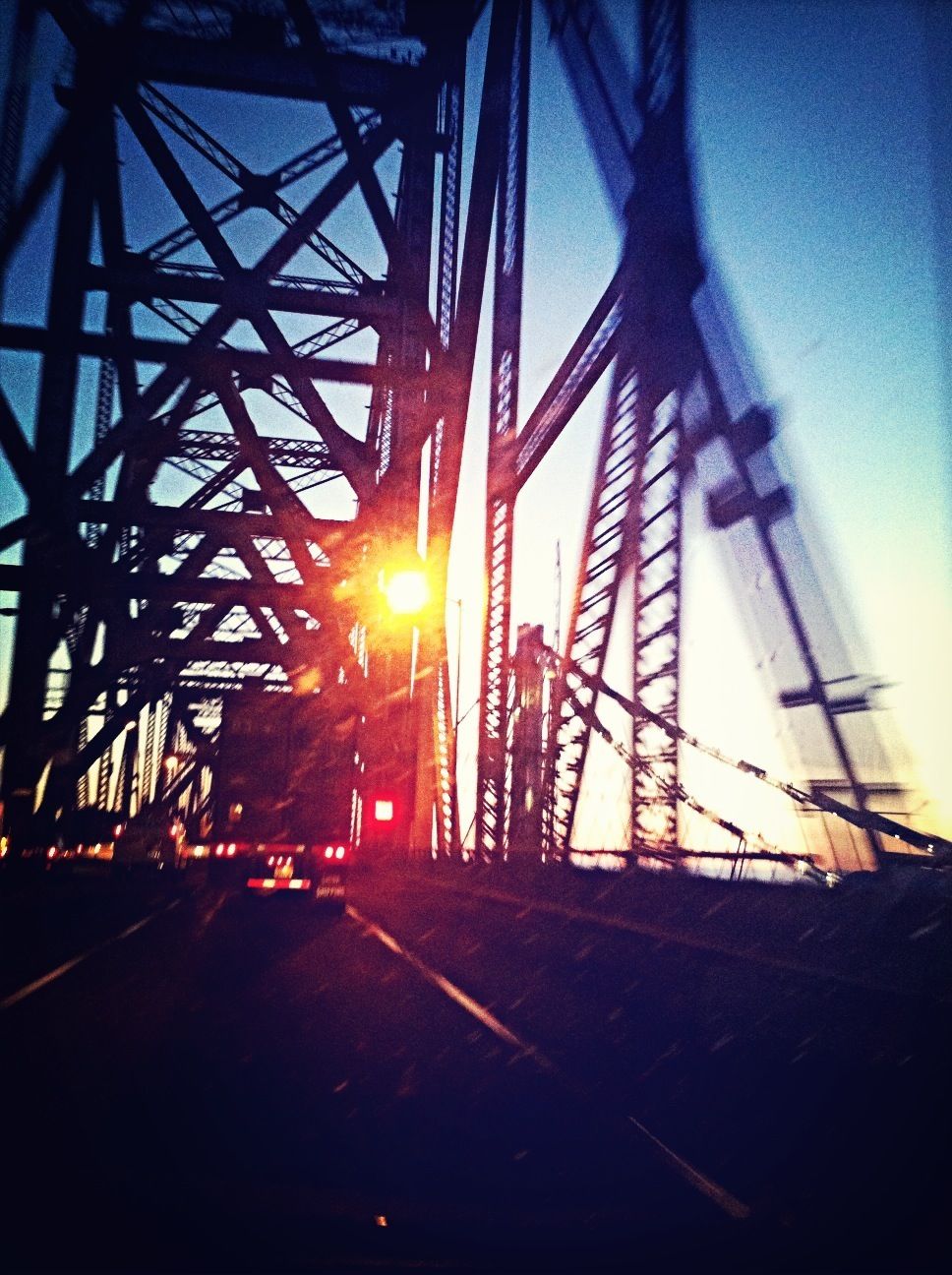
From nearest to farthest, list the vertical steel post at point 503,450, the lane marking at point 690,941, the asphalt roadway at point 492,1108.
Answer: the asphalt roadway at point 492,1108, the lane marking at point 690,941, the vertical steel post at point 503,450

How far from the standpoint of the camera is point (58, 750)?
25.6m

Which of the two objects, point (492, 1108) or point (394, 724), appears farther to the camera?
point (394, 724)

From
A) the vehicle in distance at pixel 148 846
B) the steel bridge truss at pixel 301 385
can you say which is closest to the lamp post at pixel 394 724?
the steel bridge truss at pixel 301 385

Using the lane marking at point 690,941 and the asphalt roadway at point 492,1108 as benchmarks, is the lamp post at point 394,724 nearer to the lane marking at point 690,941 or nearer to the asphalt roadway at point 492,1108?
the lane marking at point 690,941

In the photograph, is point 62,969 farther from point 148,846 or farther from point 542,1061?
point 148,846

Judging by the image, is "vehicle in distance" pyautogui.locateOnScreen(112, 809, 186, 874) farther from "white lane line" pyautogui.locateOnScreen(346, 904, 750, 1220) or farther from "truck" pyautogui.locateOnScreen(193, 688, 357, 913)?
"white lane line" pyautogui.locateOnScreen(346, 904, 750, 1220)

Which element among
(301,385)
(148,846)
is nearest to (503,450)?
(301,385)

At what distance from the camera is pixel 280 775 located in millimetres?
23531

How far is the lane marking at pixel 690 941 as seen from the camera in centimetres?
921

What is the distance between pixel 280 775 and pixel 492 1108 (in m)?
17.0

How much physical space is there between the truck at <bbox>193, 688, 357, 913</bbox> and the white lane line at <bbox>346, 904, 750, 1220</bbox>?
17.4 feet

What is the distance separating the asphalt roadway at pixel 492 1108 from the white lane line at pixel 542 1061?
1.0 inches

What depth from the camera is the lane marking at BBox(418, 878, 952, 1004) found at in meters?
9.21

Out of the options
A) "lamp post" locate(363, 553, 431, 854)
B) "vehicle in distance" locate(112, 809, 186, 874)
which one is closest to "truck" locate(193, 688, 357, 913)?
"lamp post" locate(363, 553, 431, 854)
